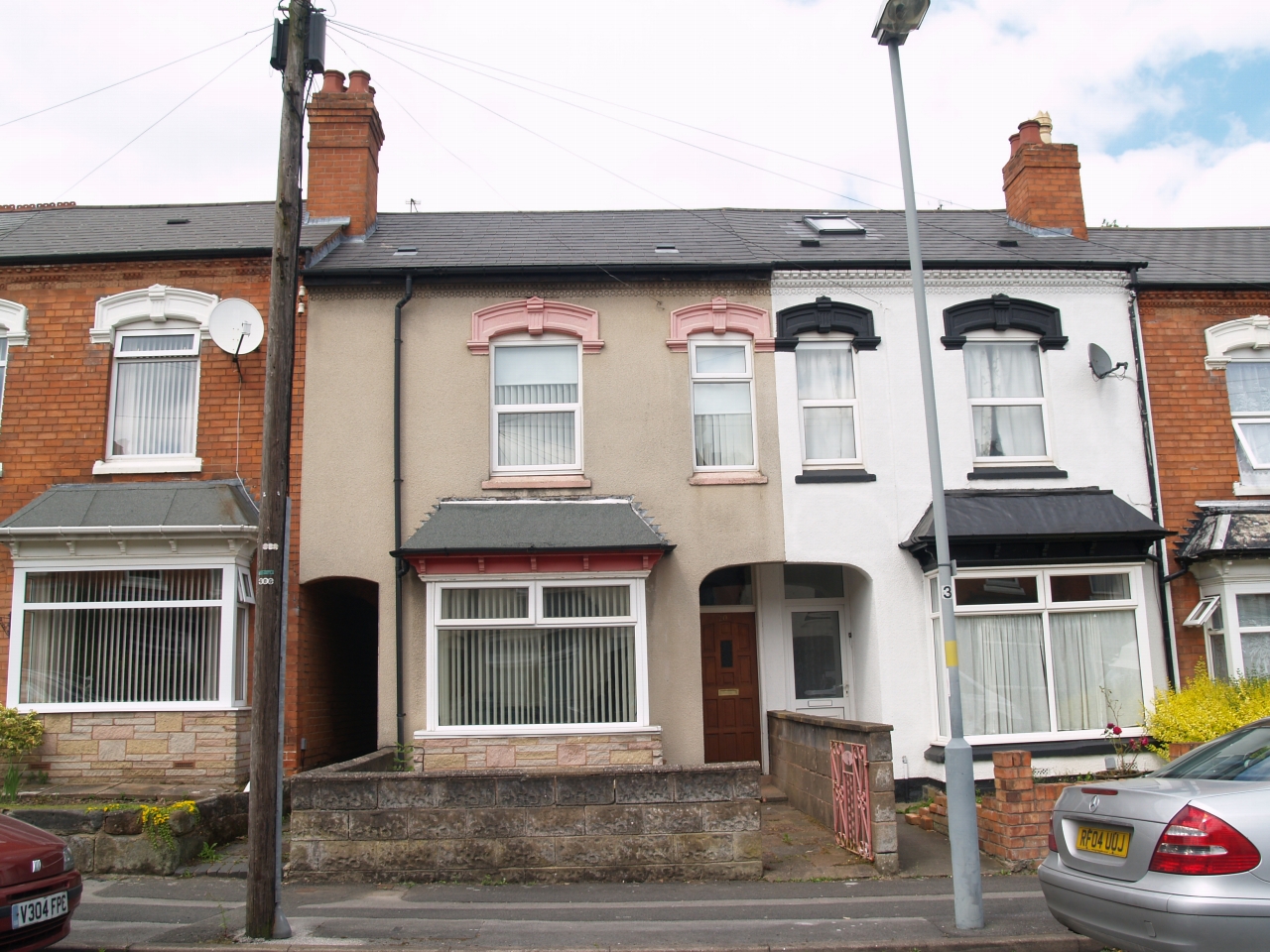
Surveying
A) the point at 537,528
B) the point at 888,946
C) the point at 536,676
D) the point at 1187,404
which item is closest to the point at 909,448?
the point at 1187,404

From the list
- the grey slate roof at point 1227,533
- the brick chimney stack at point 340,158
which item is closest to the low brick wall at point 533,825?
the grey slate roof at point 1227,533

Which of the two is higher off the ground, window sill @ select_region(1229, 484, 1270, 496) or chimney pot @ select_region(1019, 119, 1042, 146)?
chimney pot @ select_region(1019, 119, 1042, 146)

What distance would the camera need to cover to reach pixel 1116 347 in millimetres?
12555

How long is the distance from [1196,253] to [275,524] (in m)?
13.0

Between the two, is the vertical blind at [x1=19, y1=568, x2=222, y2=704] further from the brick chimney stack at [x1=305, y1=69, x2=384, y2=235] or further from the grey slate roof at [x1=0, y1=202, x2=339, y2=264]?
the brick chimney stack at [x1=305, y1=69, x2=384, y2=235]

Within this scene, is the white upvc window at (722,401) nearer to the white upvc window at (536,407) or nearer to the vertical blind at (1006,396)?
the white upvc window at (536,407)

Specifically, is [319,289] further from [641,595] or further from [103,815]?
[103,815]

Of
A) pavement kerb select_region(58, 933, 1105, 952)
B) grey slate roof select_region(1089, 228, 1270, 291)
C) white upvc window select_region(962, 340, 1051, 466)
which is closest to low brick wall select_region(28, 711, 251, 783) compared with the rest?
pavement kerb select_region(58, 933, 1105, 952)

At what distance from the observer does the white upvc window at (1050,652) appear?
11.4 m

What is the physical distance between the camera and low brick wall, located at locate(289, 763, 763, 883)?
28.0 feet

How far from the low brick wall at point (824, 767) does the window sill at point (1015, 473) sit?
3.44 metres

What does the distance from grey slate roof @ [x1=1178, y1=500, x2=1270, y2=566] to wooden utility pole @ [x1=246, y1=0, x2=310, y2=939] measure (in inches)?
393

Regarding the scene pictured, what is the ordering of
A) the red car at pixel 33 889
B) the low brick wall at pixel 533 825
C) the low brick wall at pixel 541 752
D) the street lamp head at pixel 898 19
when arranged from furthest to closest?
the low brick wall at pixel 541 752 < the low brick wall at pixel 533 825 < the street lamp head at pixel 898 19 < the red car at pixel 33 889

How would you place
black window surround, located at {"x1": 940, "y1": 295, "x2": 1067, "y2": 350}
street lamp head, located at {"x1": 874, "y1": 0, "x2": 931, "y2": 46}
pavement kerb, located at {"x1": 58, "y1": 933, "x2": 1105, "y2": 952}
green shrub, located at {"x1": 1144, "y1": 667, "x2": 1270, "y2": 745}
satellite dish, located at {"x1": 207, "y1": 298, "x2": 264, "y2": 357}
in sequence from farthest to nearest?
black window surround, located at {"x1": 940, "y1": 295, "x2": 1067, "y2": 350}
satellite dish, located at {"x1": 207, "y1": 298, "x2": 264, "y2": 357}
green shrub, located at {"x1": 1144, "y1": 667, "x2": 1270, "y2": 745}
street lamp head, located at {"x1": 874, "y1": 0, "x2": 931, "y2": 46}
pavement kerb, located at {"x1": 58, "y1": 933, "x2": 1105, "y2": 952}
